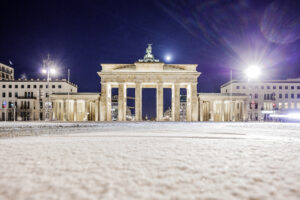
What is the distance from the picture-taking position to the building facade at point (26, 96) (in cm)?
6981

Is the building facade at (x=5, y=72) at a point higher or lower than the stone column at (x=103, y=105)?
higher

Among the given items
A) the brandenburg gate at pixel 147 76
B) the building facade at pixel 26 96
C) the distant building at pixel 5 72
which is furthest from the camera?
the distant building at pixel 5 72

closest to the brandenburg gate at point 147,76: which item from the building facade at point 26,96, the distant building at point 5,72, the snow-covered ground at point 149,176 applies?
the building facade at point 26,96

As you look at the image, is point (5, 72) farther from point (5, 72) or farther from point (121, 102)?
point (121, 102)

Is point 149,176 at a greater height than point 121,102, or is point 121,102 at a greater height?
point 121,102

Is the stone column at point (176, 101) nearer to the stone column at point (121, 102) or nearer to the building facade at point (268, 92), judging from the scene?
the stone column at point (121, 102)

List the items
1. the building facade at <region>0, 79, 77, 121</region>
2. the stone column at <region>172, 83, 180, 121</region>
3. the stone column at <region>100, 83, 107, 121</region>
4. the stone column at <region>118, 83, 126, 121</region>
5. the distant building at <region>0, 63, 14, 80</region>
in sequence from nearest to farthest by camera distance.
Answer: the stone column at <region>118, 83, 126, 121</region>
the stone column at <region>100, 83, 107, 121</region>
the stone column at <region>172, 83, 180, 121</region>
the building facade at <region>0, 79, 77, 121</region>
the distant building at <region>0, 63, 14, 80</region>

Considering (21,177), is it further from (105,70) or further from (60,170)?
(105,70)

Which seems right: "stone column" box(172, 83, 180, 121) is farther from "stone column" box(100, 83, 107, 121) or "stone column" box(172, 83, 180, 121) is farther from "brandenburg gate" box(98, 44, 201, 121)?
"stone column" box(100, 83, 107, 121)

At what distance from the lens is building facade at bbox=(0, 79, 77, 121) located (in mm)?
69812

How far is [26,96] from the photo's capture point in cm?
7112

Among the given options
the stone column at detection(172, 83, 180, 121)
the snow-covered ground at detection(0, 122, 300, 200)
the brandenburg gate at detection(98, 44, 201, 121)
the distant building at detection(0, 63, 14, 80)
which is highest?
the distant building at detection(0, 63, 14, 80)

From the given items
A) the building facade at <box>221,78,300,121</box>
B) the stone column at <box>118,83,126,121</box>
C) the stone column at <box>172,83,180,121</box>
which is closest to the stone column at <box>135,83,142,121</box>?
the stone column at <box>118,83,126,121</box>

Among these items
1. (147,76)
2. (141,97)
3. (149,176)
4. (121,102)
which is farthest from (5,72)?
(149,176)
